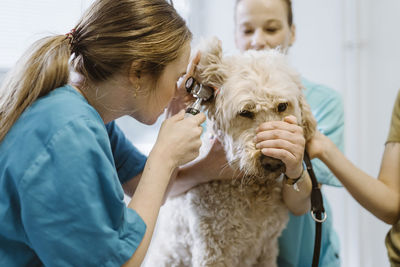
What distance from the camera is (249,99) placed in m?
0.88

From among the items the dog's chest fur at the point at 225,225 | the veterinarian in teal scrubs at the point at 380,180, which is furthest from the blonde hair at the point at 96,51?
the veterinarian in teal scrubs at the point at 380,180

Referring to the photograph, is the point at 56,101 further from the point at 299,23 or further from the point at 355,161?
the point at 355,161

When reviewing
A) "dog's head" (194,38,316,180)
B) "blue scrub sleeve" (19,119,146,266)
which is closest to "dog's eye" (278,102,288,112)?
"dog's head" (194,38,316,180)

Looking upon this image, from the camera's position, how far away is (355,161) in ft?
6.46

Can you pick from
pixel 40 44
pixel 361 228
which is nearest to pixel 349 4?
pixel 361 228

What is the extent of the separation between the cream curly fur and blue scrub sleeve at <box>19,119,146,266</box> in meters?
0.35

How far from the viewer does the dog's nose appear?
2.71 feet

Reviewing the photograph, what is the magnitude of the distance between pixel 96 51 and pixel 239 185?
19.3 inches

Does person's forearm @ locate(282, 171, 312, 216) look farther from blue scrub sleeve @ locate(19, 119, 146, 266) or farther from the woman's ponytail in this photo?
the woman's ponytail

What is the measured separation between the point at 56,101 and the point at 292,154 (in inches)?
19.4

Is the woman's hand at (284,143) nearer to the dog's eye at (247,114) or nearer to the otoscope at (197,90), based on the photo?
the dog's eye at (247,114)

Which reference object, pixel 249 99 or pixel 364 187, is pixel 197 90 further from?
pixel 364 187

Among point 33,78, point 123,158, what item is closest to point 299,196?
point 123,158

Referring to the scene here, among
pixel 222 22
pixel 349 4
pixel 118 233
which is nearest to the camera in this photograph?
pixel 118 233
